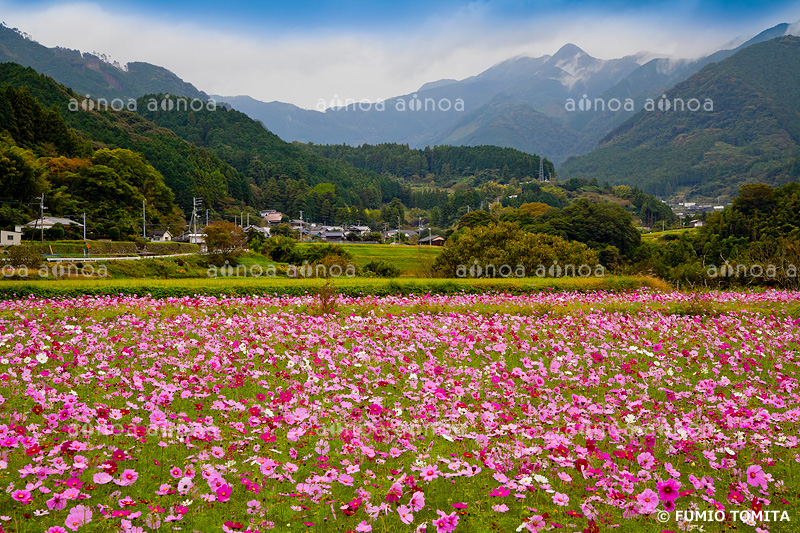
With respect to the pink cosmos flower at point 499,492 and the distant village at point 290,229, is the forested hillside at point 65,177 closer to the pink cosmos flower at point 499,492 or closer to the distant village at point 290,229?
the distant village at point 290,229

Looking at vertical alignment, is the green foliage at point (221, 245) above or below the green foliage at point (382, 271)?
above

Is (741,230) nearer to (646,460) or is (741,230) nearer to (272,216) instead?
(646,460)

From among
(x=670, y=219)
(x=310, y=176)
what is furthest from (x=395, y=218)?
(x=670, y=219)

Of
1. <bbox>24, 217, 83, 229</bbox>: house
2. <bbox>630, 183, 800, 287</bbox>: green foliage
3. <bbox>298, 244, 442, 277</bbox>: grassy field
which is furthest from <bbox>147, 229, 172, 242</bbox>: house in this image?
<bbox>630, 183, 800, 287</bbox>: green foliage

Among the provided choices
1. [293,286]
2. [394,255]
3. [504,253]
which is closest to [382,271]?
[504,253]

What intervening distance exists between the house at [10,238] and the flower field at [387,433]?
40.5m

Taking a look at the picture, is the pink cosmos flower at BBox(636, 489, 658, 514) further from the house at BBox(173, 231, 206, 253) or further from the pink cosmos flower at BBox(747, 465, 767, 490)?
the house at BBox(173, 231, 206, 253)

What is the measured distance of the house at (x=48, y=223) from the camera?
45.7m

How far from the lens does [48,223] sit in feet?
156

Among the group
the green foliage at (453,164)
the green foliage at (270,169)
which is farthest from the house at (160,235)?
the green foliage at (453,164)

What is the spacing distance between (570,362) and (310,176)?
435ft

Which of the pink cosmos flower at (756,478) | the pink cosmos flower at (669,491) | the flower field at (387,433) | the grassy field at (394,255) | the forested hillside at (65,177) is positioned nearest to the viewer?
the pink cosmos flower at (669,491)

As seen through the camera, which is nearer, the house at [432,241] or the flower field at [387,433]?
the flower field at [387,433]

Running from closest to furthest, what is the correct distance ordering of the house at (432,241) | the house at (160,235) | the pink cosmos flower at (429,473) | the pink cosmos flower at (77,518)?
the pink cosmos flower at (77,518), the pink cosmos flower at (429,473), the house at (160,235), the house at (432,241)
